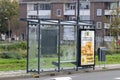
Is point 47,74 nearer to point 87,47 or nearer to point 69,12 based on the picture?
point 87,47

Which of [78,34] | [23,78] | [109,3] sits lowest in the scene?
[23,78]

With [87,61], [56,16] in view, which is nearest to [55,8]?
[56,16]

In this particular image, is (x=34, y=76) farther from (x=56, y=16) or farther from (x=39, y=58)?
(x=56, y=16)

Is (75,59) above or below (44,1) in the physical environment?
below

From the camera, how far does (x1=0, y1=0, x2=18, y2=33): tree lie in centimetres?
8712

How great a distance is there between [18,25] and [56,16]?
8596 mm

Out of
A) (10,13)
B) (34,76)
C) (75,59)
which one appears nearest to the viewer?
(34,76)

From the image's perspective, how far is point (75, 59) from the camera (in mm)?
22766

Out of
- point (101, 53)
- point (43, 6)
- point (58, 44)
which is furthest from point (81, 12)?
point (58, 44)

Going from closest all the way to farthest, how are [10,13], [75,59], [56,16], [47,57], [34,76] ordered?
1. [34,76]
2. [47,57]
3. [75,59]
4. [10,13]
5. [56,16]

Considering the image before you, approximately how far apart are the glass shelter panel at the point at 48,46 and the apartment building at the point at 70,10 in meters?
64.1

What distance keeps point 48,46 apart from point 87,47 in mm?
2604

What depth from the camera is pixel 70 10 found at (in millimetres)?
92688

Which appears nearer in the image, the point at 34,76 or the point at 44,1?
the point at 34,76
